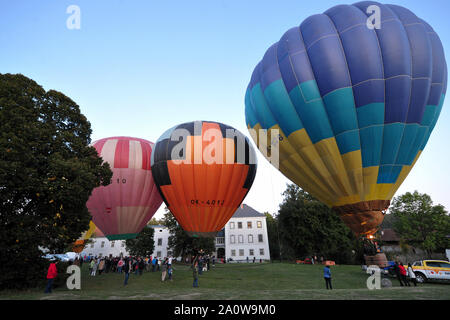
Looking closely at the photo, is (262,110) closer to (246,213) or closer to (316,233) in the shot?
(316,233)

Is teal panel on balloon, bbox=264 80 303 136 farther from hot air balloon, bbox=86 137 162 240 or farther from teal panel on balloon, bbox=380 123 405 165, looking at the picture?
hot air balloon, bbox=86 137 162 240

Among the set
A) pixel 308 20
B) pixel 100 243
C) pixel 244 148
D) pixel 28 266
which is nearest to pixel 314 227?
pixel 244 148

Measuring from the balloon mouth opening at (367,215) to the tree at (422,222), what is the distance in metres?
32.6

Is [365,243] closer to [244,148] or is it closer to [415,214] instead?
[244,148]

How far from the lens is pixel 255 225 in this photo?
50.8m

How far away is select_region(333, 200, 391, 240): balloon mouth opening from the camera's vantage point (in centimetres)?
1112

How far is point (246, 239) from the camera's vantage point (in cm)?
4991

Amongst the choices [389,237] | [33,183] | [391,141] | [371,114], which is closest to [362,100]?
[371,114]

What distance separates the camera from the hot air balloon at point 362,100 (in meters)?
10.8

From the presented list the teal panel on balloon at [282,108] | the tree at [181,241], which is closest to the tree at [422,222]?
the tree at [181,241]

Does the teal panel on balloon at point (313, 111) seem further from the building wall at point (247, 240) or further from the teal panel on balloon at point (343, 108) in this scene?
the building wall at point (247, 240)

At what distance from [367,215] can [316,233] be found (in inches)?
919

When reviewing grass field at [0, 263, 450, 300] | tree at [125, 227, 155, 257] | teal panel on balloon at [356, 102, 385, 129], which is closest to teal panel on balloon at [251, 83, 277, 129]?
teal panel on balloon at [356, 102, 385, 129]

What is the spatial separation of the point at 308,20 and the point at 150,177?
50.9 feet
